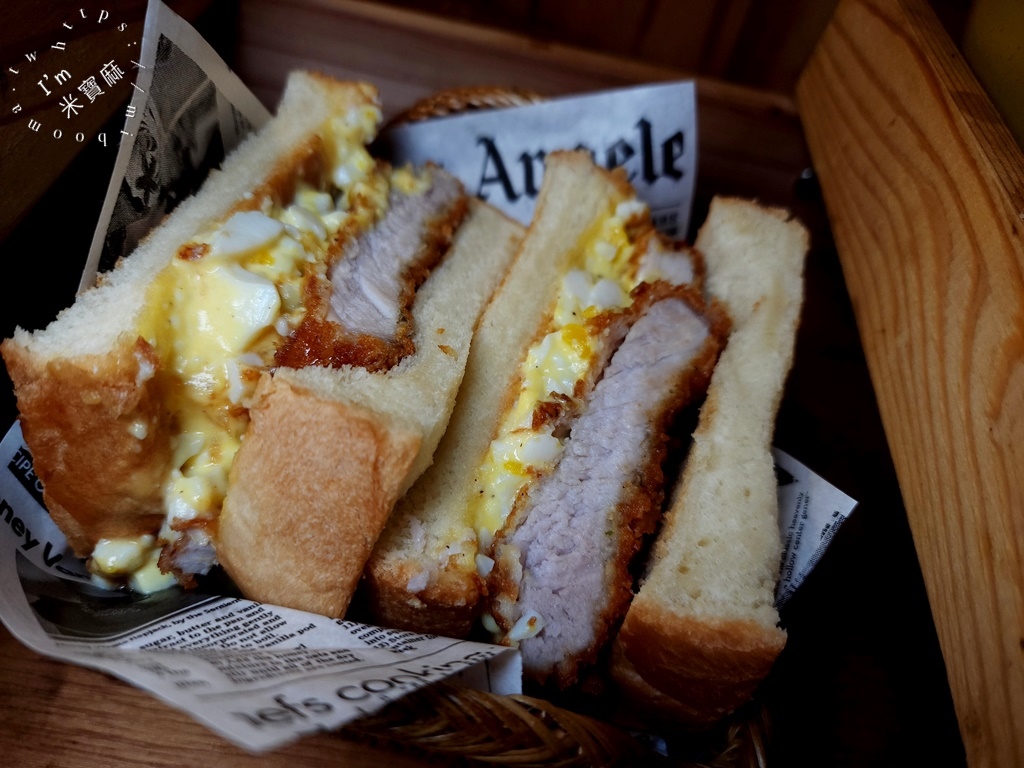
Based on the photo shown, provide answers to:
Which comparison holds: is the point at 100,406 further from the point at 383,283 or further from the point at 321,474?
the point at 383,283

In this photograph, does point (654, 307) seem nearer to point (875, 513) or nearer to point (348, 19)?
point (875, 513)

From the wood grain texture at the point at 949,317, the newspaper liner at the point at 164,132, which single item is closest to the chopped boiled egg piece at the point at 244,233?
the newspaper liner at the point at 164,132

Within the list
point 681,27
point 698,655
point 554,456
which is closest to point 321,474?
point 554,456

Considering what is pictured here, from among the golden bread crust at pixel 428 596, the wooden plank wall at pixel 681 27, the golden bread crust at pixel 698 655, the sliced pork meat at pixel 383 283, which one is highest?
the wooden plank wall at pixel 681 27

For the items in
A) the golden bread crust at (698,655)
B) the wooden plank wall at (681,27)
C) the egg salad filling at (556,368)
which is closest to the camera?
the golden bread crust at (698,655)

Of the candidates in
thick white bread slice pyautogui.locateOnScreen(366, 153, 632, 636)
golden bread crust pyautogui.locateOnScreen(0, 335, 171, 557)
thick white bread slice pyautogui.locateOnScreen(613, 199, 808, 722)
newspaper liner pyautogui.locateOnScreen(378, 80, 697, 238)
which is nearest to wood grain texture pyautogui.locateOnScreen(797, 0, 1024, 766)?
thick white bread slice pyautogui.locateOnScreen(613, 199, 808, 722)

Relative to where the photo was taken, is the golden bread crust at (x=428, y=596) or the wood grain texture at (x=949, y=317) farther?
the golden bread crust at (x=428, y=596)

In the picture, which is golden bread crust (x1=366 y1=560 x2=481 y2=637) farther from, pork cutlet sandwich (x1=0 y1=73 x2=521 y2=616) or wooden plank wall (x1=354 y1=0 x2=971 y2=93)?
wooden plank wall (x1=354 y1=0 x2=971 y2=93)

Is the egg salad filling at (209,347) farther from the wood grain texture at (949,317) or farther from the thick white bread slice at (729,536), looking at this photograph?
the wood grain texture at (949,317)
